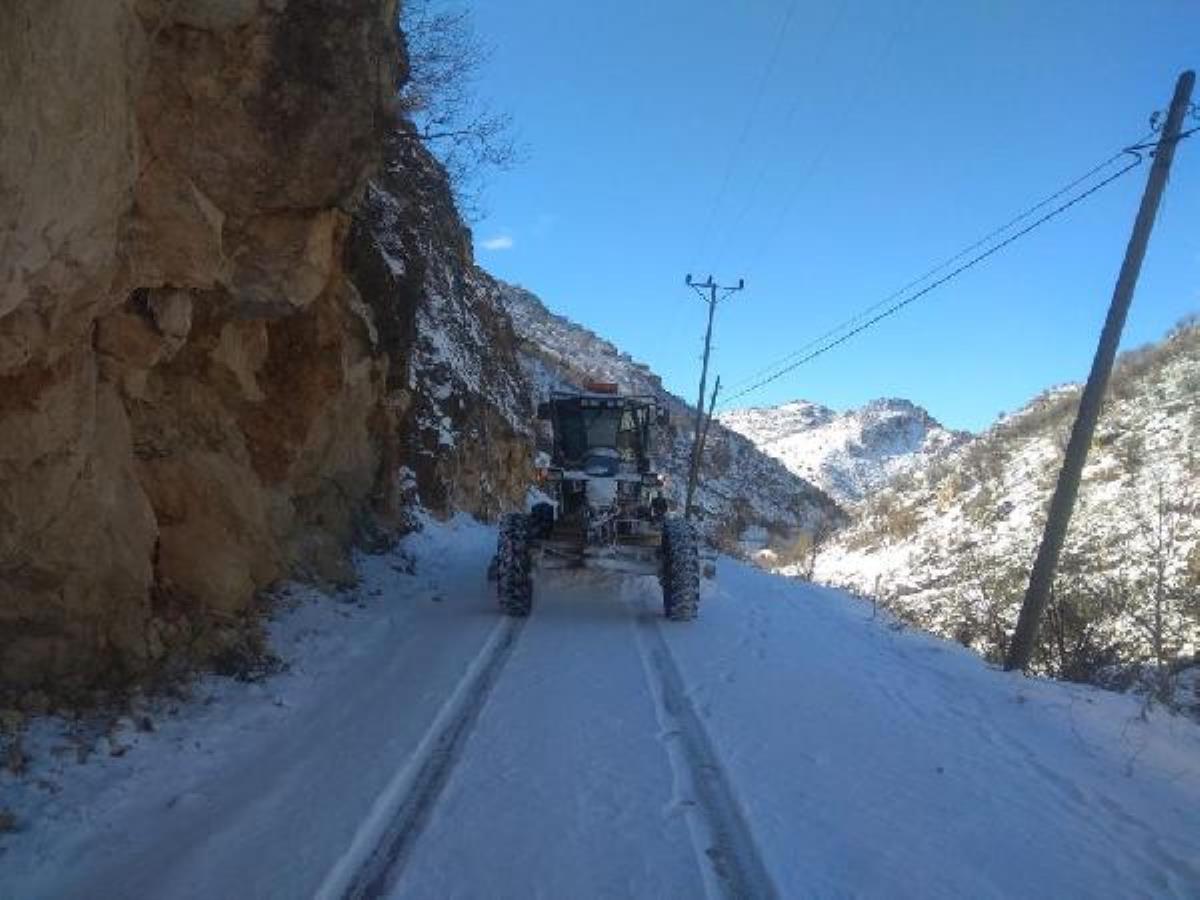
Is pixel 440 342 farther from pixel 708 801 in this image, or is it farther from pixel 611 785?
pixel 708 801

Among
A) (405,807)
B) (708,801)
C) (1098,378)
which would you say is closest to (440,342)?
(1098,378)

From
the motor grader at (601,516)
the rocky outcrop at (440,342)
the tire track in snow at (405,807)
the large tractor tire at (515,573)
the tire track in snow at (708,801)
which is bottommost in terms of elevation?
the tire track in snow at (405,807)

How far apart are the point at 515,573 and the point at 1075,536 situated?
2823cm

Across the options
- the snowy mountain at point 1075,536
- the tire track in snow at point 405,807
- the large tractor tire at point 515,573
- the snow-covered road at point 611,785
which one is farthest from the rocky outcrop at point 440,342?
the snowy mountain at point 1075,536

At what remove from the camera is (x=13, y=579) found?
19.5 feet

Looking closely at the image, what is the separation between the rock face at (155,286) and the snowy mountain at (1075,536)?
8.79 m

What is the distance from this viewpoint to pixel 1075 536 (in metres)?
33.0

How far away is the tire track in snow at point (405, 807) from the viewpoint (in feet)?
14.3

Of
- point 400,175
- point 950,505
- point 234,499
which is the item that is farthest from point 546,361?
point 234,499

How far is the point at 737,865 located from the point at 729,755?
1.58 metres

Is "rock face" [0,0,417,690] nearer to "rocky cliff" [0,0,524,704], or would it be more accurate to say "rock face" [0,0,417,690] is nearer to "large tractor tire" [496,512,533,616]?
"rocky cliff" [0,0,524,704]

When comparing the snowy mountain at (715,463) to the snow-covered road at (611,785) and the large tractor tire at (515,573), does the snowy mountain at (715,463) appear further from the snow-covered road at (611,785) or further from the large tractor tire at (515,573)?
the snow-covered road at (611,785)

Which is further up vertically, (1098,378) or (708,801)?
(1098,378)

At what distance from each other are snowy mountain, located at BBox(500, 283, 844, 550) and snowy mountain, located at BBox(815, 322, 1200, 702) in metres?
12.1
